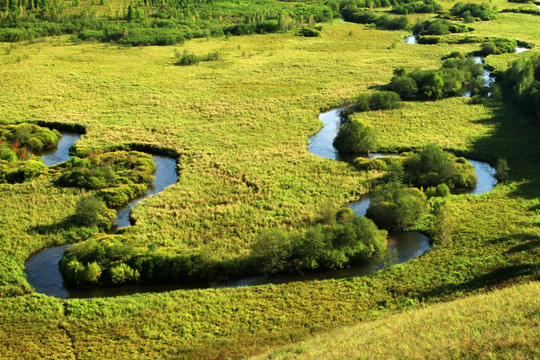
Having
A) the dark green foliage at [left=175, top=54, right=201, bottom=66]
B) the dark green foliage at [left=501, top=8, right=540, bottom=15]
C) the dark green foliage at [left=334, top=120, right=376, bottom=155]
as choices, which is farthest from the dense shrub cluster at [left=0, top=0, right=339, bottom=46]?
the dark green foliage at [left=334, top=120, right=376, bottom=155]

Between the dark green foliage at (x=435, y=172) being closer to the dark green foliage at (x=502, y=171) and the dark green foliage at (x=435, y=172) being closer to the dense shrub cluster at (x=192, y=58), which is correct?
the dark green foliage at (x=502, y=171)

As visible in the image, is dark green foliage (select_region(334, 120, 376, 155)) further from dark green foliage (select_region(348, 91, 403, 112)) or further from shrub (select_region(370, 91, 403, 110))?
shrub (select_region(370, 91, 403, 110))

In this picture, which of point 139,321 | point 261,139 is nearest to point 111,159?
point 261,139

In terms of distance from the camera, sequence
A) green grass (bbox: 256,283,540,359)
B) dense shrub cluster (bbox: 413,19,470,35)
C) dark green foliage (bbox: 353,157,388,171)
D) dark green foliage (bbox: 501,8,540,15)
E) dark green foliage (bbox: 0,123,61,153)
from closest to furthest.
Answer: green grass (bbox: 256,283,540,359)
dark green foliage (bbox: 353,157,388,171)
dark green foliage (bbox: 0,123,61,153)
dense shrub cluster (bbox: 413,19,470,35)
dark green foliage (bbox: 501,8,540,15)

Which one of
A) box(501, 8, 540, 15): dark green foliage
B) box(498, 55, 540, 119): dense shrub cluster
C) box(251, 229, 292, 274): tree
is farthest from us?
box(501, 8, 540, 15): dark green foliage

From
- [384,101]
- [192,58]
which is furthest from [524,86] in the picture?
[192,58]
